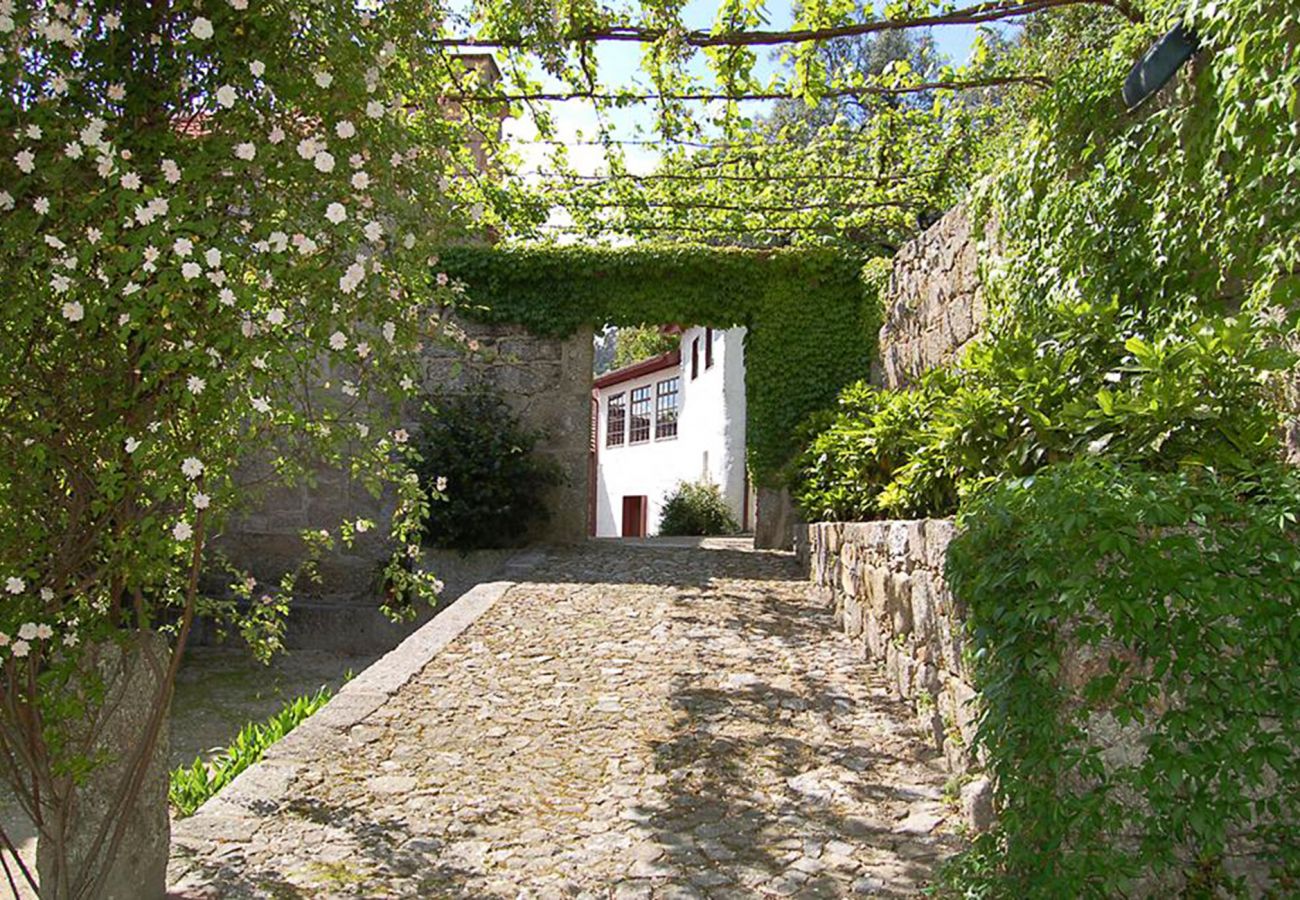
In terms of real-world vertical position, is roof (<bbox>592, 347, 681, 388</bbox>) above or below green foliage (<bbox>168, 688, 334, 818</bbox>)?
above

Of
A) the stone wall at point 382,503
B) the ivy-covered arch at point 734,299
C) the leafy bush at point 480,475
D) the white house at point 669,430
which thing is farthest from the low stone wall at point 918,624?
the white house at point 669,430

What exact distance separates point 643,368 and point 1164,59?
1917cm

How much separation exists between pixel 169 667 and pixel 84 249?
992 millimetres

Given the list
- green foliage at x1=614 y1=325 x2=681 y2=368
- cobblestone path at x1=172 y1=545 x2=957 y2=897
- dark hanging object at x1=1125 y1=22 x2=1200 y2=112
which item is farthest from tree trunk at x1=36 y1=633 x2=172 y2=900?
green foliage at x1=614 y1=325 x2=681 y2=368

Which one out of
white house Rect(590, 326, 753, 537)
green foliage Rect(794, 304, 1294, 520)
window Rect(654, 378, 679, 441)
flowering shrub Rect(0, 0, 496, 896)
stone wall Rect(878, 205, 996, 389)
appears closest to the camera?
flowering shrub Rect(0, 0, 496, 896)

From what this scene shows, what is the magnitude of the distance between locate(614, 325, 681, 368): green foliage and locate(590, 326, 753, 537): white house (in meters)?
0.70

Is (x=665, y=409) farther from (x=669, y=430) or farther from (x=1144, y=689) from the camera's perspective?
(x=1144, y=689)

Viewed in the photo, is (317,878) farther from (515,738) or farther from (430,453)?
(430,453)

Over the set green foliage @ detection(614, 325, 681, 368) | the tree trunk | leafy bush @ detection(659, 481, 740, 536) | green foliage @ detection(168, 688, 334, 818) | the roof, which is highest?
green foliage @ detection(614, 325, 681, 368)

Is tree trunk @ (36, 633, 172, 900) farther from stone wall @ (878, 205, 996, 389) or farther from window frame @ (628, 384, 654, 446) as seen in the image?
window frame @ (628, 384, 654, 446)

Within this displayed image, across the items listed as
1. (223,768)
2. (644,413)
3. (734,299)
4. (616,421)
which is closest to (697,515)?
(734,299)

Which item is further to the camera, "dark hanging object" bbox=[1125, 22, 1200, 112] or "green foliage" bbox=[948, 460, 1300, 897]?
"dark hanging object" bbox=[1125, 22, 1200, 112]

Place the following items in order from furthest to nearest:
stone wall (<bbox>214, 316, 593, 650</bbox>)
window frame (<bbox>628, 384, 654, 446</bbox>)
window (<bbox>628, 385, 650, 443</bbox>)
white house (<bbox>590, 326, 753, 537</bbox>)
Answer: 1. window (<bbox>628, 385, 650, 443</bbox>)
2. window frame (<bbox>628, 384, 654, 446</bbox>)
3. white house (<bbox>590, 326, 753, 537</bbox>)
4. stone wall (<bbox>214, 316, 593, 650</bbox>)

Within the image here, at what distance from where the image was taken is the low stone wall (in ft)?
11.5
